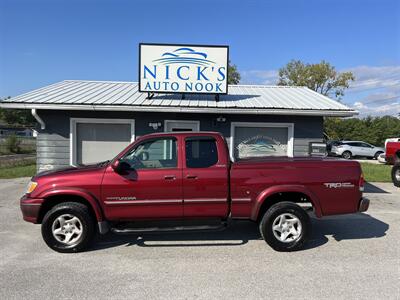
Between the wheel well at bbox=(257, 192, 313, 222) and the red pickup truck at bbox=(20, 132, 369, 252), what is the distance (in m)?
0.04

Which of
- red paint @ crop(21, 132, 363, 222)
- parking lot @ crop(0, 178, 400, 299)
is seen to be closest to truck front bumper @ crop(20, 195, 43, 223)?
red paint @ crop(21, 132, 363, 222)

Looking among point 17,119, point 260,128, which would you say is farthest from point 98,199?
point 17,119

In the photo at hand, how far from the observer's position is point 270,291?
4191mm

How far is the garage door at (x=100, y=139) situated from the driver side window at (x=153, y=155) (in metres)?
5.53

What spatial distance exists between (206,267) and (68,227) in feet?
7.40

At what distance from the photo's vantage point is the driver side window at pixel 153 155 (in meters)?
5.61

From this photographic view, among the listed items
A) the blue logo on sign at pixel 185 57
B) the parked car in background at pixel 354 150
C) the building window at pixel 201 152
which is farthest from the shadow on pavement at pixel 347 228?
the parked car in background at pixel 354 150

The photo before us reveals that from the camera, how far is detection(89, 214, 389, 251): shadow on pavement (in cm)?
596

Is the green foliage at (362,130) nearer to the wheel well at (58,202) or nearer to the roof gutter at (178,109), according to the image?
the roof gutter at (178,109)

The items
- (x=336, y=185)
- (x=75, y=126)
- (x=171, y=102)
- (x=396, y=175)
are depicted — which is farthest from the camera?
(x=396, y=175)

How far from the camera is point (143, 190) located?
5.47 meters

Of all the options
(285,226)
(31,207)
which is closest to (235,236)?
(285,226)

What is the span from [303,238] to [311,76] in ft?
134

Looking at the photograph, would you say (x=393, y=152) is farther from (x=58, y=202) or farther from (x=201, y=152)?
(x=58, y=202)
